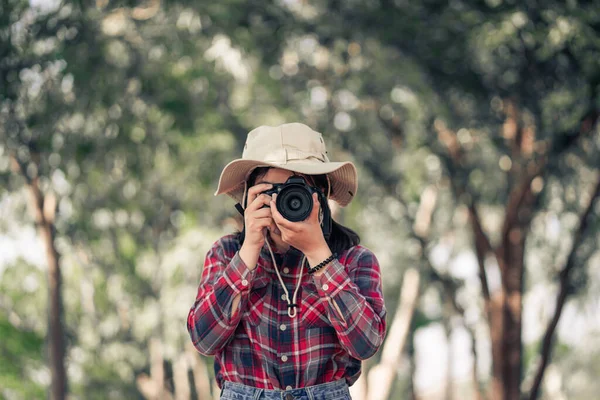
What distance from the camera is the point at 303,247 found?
111 inches

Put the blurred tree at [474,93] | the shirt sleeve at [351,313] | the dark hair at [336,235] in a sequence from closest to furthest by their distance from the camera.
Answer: the shirt sleeve at [351,313]
the dark hair at [336,235]
the blurred tree at [474,93]

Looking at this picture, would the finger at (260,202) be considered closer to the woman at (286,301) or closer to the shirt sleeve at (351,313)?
the woman at (286,301)

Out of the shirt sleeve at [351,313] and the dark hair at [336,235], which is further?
the dark hair at [336,235]

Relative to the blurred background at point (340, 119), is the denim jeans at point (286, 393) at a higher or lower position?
lower

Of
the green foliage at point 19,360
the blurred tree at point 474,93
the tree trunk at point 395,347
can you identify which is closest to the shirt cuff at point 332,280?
the blurred tree at point 474,93

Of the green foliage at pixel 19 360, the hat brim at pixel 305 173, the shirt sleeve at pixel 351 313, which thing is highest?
the green foliage at pixel 19 360

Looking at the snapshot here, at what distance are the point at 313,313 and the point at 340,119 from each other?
1090 cm

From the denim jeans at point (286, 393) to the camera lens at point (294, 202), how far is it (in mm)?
492

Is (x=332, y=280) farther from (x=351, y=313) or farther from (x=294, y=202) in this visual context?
(x=294, y=202)

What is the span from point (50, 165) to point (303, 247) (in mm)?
9694

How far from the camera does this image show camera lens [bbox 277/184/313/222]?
2811mm

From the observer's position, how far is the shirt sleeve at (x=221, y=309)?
9.14 ft

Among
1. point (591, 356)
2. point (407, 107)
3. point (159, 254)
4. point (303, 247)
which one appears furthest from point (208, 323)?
point (591, 356)

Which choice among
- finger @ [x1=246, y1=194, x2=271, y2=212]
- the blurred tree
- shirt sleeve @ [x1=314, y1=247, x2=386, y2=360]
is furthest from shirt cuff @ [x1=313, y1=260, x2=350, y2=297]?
the blurred tree
